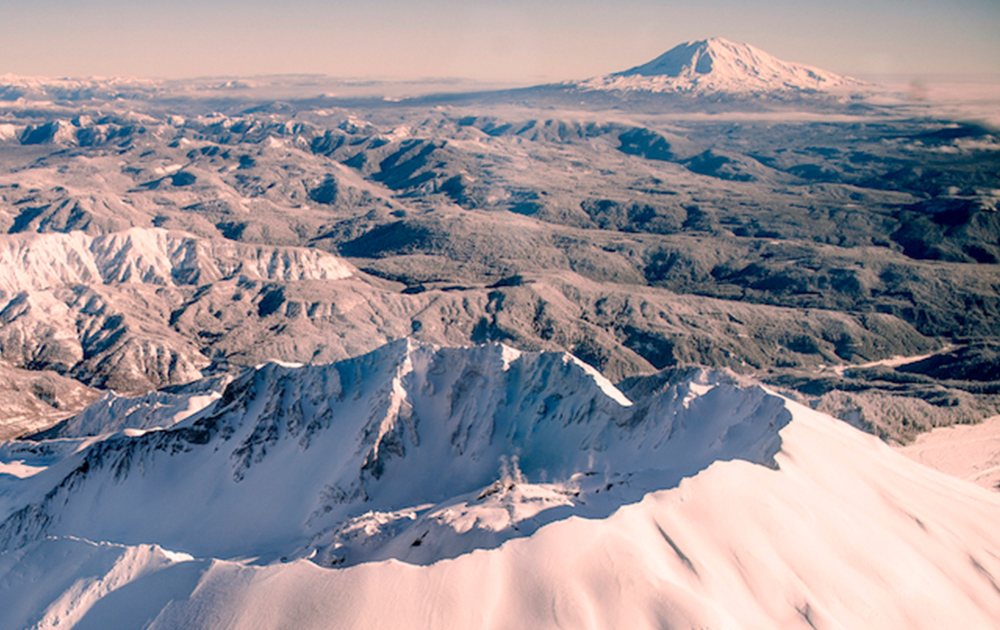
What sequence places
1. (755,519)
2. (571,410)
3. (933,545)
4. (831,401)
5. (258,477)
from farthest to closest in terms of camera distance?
(831,401) → (571,410) → (258,477) → (933,545) → (755,519)

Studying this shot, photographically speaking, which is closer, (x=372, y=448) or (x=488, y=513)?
(x=488, y=513)

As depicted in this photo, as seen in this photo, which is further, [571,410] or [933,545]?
[571,410]

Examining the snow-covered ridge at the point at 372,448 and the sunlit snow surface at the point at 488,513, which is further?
the snow-covered ridge at the point at 372,448

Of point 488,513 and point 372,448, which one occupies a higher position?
point 488,513

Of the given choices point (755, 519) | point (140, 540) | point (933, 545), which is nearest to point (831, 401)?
point (933, 545)

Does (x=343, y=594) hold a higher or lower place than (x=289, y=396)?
higher

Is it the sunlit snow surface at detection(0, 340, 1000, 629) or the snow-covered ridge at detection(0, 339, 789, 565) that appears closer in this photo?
the sunlit snow surface at detection(0, 340, 1000, 629)

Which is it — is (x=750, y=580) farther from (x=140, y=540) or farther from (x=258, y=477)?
(x=140, y=540)

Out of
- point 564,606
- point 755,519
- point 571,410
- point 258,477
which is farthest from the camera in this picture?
point 571,410
